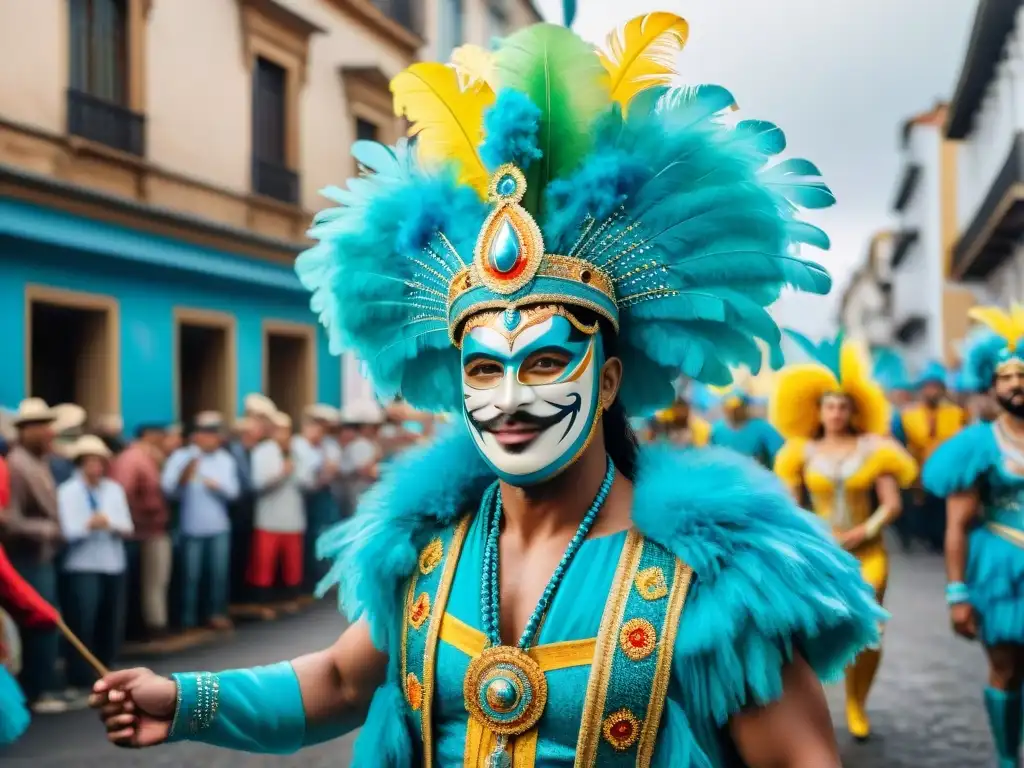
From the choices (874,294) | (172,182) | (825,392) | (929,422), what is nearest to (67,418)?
(172,182)

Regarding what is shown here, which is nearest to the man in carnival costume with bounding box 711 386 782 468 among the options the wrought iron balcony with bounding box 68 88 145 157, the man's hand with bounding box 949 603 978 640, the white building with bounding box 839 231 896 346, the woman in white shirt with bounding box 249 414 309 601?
the woman in white shirt with bounding box 249 414 309 601

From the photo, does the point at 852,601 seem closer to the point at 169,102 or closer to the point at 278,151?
the point at 169,102

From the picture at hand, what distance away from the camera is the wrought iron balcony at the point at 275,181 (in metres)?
14.9

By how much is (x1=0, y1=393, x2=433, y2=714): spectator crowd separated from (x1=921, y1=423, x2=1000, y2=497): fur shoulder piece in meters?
3.96

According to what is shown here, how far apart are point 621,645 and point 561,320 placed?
66cm

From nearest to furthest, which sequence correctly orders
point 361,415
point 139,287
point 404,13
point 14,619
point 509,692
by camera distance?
point 509,692 → point 14,619 → point 139,287 → point 361,415 → point 404,13

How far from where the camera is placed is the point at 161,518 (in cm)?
873

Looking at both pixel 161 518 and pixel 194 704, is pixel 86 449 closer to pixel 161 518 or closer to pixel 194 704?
pixel 161 518

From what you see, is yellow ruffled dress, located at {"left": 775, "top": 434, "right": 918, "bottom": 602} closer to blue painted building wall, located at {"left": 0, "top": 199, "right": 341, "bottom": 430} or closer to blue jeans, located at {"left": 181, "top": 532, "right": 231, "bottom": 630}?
blue painted building wall, located at {"left": 0, "top": 199, "right": 341, "bottom": 430}

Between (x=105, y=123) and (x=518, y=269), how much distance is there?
10.3 meters

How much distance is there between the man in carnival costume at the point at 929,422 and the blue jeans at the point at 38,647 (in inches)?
395

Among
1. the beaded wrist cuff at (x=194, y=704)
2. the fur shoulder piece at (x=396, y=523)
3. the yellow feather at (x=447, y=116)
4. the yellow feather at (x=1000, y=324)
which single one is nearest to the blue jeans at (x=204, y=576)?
the yellow feather at (x=1000, y=324)

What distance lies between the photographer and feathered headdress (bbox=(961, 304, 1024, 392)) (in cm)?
536

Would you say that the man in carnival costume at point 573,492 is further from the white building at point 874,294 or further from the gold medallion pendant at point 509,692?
the white building at point 874,294
